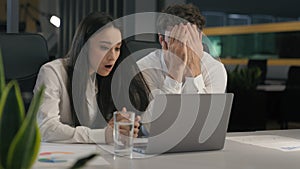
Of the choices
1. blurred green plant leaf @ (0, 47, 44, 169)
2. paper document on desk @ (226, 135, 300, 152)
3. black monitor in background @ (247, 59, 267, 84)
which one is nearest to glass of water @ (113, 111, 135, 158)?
paper document on desk @ (226, 135, 300, 152)

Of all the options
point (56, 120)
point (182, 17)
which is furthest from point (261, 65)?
point (56, 120)

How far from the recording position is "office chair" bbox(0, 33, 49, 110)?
7.09 ft

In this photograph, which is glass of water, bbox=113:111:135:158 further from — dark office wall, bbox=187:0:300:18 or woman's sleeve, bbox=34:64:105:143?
dark office wall, bbox=187:0:300:18

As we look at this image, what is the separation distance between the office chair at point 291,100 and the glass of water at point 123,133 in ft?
9.30

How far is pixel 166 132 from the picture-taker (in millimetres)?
1388

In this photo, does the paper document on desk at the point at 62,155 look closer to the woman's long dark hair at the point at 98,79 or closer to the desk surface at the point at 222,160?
the desk surface at the point at 222,160

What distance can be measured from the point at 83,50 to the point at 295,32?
2554mm

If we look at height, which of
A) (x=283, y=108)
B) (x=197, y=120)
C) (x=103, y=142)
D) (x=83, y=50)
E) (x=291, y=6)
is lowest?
(x=283, y=108)

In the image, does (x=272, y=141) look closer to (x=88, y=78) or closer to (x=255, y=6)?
(x=88, y=78)

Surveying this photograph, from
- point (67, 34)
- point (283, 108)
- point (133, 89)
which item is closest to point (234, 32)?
point (283, 108)

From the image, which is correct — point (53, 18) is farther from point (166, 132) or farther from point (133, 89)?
point (166, 132)

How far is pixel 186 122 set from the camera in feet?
4.63

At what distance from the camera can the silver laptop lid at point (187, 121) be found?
137 cm

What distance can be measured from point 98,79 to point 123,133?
59 centimetres
